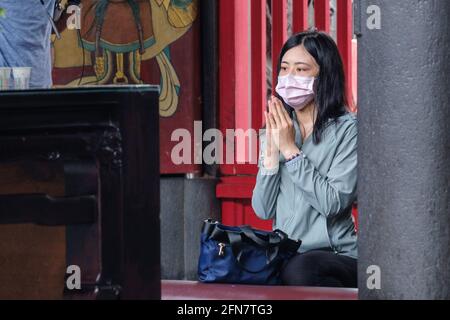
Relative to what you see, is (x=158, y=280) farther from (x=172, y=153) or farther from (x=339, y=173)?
(x=172, y=153)

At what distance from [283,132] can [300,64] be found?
440 millimetres

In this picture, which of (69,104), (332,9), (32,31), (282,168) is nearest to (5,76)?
(69,104)

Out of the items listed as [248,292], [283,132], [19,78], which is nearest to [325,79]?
[283,132]

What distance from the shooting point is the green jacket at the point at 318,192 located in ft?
14.0

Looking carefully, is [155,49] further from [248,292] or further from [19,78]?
→ [19,78]

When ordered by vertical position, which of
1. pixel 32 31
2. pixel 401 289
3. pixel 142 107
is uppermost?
pixel 32 31

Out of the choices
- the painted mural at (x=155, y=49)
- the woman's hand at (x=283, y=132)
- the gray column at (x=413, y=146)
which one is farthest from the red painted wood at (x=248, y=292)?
the painted mural at (x=155, y=49)

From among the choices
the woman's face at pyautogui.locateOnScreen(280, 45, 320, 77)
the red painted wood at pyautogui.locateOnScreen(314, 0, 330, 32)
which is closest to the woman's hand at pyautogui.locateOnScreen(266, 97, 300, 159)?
the woman's face at pyautogui.locateOnScreen(280, 45, 320, 77)

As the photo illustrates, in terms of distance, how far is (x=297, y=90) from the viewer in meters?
4.58

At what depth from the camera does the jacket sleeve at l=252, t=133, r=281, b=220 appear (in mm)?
4484

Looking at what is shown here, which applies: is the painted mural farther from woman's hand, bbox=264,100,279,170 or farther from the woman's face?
woman's hand, bbox=264,100,279,170

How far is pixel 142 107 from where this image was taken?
246cm
